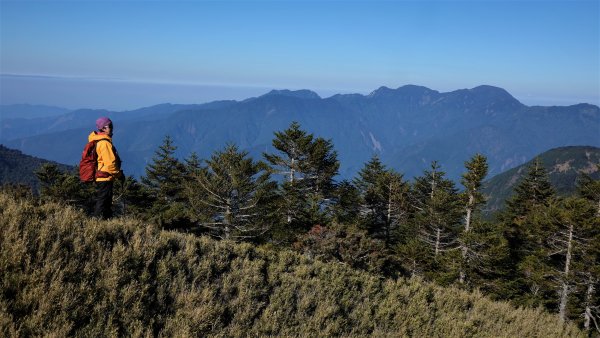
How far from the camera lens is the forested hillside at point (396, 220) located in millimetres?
22000

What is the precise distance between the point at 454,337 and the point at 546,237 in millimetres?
21167

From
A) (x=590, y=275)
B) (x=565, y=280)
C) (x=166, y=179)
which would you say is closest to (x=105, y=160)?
(x=565, y=280)

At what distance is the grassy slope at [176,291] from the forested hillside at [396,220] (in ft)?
32.1

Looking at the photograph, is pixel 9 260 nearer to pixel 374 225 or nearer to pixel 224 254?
pixel 224 254

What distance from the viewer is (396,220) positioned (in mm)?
36344

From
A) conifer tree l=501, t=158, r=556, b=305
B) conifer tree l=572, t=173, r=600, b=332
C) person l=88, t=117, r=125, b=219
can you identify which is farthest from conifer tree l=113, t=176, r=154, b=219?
conifer tree l=572, t=173, r=600, b=332

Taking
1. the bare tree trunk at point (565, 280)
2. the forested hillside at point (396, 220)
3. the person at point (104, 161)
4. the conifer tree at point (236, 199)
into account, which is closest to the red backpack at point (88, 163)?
the person at point (104, 161)

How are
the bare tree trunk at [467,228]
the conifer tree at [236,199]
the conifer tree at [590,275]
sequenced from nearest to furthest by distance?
the conifer tree at [590,275]
the conifer tree at [236,199]
the bare tree trunk at [467,228]

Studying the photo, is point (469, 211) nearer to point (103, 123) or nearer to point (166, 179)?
point (103, 123)

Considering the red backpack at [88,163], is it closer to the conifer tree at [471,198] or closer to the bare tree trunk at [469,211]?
the conifer tree at [471,198]

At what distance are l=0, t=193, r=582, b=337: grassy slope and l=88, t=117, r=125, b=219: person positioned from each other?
1.53 metres

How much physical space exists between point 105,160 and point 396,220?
3202cm

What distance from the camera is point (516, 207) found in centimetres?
3894

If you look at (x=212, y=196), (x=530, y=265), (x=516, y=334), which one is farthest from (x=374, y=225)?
(x=516, y=334)
